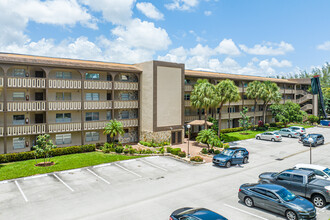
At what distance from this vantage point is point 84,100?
109ft

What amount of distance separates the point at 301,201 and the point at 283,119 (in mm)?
42143

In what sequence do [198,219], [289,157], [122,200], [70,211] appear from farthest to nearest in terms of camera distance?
[289,157] < [122,200] < [70,211] < [198,219]

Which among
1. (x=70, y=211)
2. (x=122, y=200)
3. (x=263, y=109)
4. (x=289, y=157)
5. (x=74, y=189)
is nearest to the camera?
(x=70, y=211)

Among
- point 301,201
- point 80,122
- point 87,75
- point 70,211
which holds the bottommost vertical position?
point 70,211

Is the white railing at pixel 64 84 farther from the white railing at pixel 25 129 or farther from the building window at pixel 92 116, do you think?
the white railing at pixel 25 129

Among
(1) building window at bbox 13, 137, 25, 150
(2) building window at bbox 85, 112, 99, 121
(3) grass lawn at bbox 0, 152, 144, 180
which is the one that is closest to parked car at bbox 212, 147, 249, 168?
(3) grass lawn at bbox 0, 152, 144, 180

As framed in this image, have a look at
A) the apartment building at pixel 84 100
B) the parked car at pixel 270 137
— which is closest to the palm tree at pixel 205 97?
the apartment building at pixel 84 100

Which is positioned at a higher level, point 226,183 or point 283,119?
point 283,119

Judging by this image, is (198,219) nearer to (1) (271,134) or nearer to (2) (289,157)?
(2) (289,157)

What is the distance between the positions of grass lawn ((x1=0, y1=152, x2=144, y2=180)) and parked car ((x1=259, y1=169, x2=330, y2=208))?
56.2ft

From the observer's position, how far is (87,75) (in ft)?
111

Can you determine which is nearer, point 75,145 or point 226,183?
point 226,183

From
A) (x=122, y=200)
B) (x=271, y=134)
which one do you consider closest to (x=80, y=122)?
(x=122, y=200)

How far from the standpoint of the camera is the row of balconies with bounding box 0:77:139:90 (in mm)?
27812
